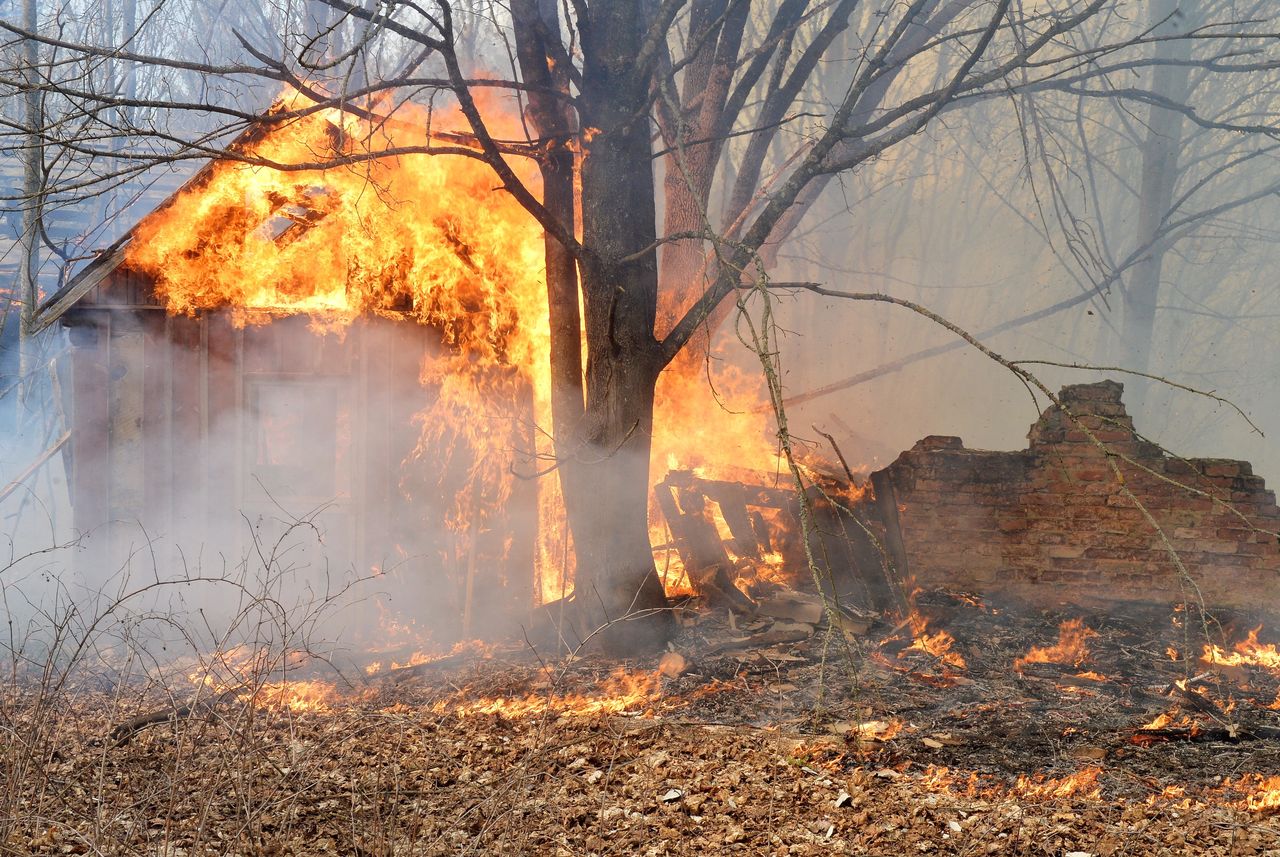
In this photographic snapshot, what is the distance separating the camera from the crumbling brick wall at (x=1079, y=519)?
361 inches

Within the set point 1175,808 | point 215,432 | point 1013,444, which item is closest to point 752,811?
point 1175,808

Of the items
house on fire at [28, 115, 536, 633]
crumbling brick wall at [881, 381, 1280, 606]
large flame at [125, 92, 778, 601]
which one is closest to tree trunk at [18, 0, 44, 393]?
house on fire at [28, 115, 536, 633]

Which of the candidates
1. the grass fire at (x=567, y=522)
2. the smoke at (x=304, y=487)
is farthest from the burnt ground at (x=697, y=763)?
the smoke at (x=304, y=487)

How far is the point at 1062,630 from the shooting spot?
8.65 metres

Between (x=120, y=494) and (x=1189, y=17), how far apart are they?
64.8 feet

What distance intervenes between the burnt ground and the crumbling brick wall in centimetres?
153

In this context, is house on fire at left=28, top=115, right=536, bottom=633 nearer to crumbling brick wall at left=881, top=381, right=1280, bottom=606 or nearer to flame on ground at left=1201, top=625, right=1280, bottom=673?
crumbling brick wall at left=881, top=381, right=1280, bottom=606

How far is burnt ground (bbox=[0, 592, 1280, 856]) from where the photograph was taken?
450 centimetres

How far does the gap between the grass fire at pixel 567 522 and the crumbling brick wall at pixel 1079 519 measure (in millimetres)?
37

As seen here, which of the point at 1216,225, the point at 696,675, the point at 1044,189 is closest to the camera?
the point at 696,675

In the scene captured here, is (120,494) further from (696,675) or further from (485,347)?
(696,675)

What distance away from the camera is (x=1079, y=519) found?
9445 mm

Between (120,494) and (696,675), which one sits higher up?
(120,494)

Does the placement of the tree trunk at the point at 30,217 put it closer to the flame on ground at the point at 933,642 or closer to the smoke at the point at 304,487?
the smoke at the point at 304,487
